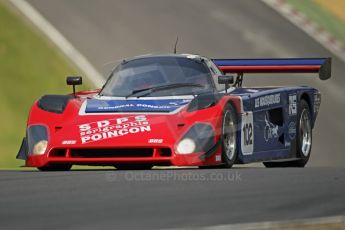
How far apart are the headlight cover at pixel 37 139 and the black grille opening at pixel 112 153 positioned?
0.32m

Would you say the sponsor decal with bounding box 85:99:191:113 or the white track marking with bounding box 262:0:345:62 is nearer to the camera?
the sponsor decal with bounding box 85:99:191:113

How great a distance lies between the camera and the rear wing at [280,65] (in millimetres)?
14974

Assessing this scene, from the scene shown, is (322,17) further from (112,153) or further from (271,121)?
(112,153)

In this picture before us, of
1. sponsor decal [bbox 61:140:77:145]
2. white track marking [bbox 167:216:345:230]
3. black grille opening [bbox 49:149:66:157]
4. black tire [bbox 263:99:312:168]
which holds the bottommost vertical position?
black tire [bbox 263:99:312:168]

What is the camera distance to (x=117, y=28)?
22719 millimetres

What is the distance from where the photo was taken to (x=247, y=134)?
40.2 ft

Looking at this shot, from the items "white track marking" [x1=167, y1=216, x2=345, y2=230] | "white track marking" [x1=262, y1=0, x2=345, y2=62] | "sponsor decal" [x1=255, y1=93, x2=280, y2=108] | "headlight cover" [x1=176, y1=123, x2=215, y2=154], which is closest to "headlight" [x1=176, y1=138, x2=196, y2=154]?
"headlight cover" [x1=176, y1=123, x2=215, y2=154]

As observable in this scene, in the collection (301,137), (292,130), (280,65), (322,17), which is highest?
(322,17)

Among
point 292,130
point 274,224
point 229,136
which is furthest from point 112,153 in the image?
point 274,224

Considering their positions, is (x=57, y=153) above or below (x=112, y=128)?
below

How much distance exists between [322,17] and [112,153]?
14.5 meters

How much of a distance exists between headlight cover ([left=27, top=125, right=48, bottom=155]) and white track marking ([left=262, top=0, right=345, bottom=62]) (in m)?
12.1

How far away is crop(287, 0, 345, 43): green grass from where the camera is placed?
24.1m

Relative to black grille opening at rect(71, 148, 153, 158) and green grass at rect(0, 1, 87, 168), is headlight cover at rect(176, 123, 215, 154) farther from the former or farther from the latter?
green grass at rect(0, 1, 87, 168)
